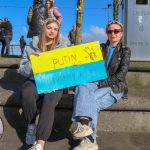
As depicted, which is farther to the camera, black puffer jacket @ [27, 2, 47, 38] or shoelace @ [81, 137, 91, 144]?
black puffer jacket @ [27, 2, 47, 38]

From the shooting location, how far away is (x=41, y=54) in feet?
14.5

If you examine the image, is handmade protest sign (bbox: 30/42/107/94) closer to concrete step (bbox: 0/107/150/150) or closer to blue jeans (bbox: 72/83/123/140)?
blue jeans (bbox: 72/83/123/140)

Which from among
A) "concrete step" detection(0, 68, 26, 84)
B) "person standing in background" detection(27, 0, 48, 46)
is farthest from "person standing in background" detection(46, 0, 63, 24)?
"concrete step" detection(0, 68, 26, 84)

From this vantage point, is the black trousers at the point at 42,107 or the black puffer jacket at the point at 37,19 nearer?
the black trousers at the point at 42,107

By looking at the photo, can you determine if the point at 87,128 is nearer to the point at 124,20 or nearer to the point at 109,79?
the point at 109,79

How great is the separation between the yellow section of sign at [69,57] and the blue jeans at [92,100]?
323 mm

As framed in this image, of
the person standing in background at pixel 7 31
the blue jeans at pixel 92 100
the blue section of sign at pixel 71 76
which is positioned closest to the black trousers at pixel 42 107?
the blue section of sign at pixel 71 76

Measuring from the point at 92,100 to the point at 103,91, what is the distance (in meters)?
0.27

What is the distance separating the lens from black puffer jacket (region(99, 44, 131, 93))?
4.46 metres

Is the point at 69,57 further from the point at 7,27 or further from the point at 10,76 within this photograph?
the point at 7,27

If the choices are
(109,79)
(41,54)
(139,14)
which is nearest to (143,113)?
(109,79)

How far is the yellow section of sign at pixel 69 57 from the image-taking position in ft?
14.5

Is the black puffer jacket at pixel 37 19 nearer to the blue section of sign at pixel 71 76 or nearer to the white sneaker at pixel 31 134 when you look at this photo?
the blue section of sign at pixel 71 76

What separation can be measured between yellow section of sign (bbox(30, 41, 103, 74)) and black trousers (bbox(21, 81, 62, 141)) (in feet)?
1.01
